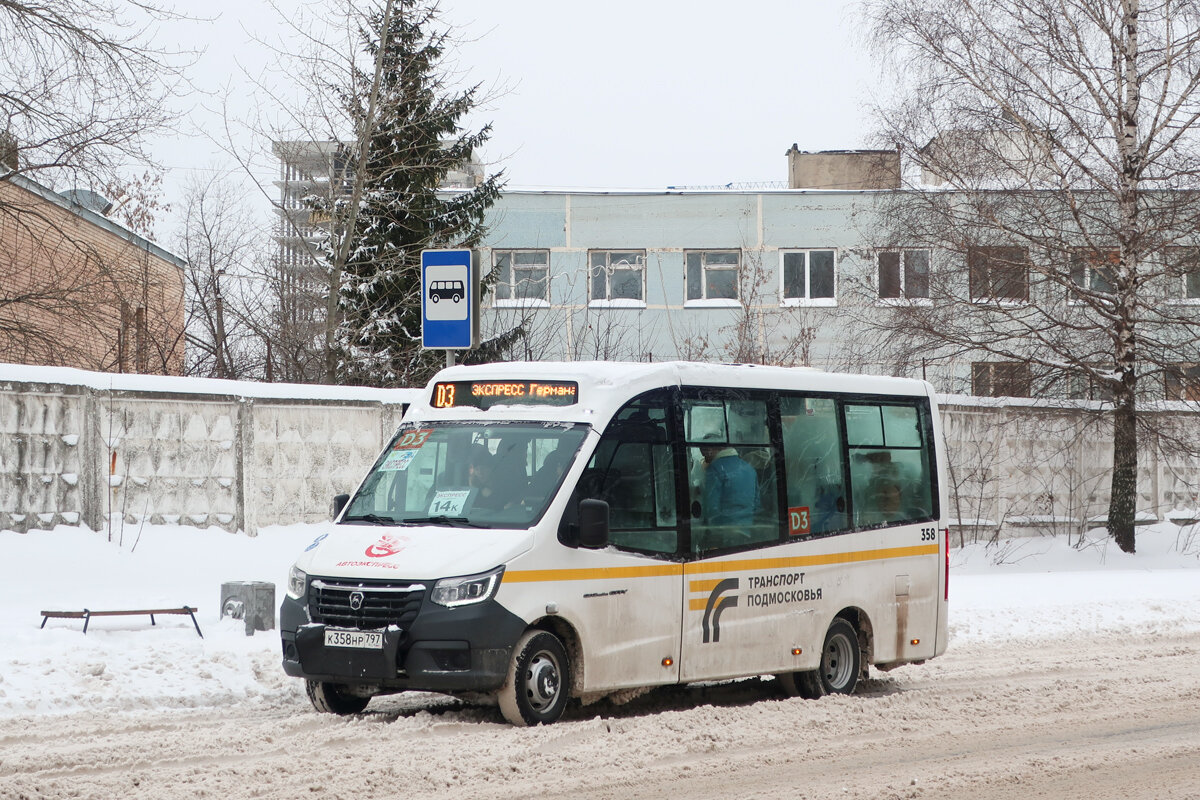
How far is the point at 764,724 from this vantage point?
9656mm

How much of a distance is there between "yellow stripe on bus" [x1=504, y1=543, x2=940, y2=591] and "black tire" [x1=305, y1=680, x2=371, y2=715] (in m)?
1.59

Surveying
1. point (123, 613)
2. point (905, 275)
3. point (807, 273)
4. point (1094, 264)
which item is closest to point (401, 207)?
point (905, 275)

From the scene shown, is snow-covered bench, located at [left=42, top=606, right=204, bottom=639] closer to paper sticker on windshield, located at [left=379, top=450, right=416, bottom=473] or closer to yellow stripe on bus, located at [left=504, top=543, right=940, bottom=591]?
paper sticker on windshield, located at [left=379, top=450, right=416, bottom=473]

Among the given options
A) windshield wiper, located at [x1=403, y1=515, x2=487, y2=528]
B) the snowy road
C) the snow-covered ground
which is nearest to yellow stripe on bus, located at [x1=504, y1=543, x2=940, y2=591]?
windshield wiper, located at [x1=403, y1=515, x2=487, y2=528]

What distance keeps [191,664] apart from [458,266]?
156 inches

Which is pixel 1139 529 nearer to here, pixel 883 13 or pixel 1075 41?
pixel 1075 41

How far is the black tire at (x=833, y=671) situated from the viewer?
11.8m

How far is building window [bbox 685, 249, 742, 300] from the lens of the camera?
143ft

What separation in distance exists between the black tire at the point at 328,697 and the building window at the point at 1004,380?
17.3 metres

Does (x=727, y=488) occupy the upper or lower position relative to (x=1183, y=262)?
lower

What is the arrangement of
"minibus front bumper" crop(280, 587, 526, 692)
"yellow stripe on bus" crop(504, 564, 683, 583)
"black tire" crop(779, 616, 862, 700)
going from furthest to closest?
"black tire" crop(779, 616, 862, 700), "yellow stripe on bus" crop(504, 564, 683, 583), "minibus front bumper" crop(280, 587, 526, 692)

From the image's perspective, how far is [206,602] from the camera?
47.1 feet

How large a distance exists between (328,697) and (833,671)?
14.2ft

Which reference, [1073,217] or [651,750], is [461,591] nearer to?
[651,750]
